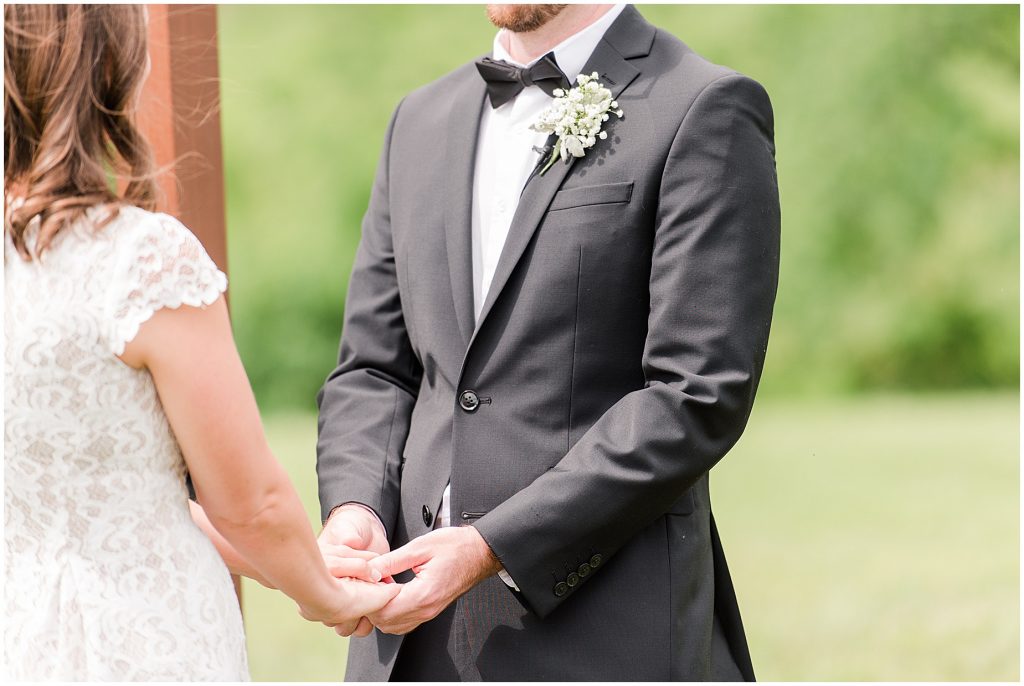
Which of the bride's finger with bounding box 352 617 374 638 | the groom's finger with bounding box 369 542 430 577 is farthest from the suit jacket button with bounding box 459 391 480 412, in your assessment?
the bride's finger with bounding box 352 617 374 638

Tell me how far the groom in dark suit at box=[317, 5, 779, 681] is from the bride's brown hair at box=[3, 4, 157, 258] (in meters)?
0.70

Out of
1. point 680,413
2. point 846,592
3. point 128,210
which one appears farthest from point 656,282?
point 846,592

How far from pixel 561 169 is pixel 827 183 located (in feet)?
35.9

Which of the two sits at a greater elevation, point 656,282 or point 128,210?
point 128,210

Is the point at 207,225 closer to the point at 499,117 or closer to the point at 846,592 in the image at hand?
the point at 499,117

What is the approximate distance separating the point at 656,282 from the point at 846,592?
4865 millimetres

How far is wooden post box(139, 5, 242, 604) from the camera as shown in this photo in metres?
2.56

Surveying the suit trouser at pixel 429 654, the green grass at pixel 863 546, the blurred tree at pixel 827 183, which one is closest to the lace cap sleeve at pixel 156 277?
the suit trouser at pixel 429 654

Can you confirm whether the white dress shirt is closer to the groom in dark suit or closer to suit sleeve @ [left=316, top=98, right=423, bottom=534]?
the groom in dark suit

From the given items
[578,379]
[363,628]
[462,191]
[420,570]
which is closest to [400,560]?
[420,570]

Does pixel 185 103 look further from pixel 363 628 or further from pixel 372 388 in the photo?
pixel 363 628

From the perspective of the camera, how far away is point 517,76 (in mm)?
2262

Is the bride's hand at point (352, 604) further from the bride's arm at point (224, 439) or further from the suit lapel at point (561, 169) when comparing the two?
the suit lapel at point (561, 169)

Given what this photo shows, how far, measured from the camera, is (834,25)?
1280 cm
